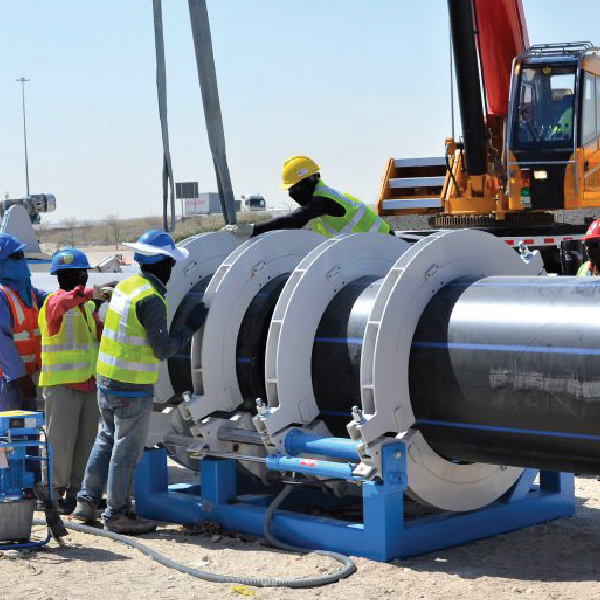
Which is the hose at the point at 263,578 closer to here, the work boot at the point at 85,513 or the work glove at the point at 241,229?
the work boot at the point at 85,513

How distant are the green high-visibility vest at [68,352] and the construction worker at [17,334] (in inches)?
14.6

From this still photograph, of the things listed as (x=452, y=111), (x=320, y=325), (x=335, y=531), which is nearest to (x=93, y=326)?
(x=320, y=325)

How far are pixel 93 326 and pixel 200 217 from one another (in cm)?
6564

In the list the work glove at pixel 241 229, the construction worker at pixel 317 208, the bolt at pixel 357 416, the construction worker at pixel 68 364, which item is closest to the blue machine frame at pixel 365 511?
the bolt at pixel 357 416

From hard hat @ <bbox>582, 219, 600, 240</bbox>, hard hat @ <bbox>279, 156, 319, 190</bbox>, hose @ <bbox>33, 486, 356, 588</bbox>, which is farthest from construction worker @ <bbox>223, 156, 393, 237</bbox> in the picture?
hose @ <bbox>33, 486, 356, 588</bbox>

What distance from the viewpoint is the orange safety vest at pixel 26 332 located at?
7.68 metres

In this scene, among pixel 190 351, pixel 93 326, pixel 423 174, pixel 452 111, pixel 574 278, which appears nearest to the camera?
pixel 574 278

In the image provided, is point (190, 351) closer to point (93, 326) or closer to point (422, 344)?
point (93, 326)

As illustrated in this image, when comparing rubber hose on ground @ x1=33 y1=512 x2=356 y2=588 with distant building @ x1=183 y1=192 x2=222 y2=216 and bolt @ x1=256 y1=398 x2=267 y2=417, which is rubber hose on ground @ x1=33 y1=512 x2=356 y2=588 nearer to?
bolt @ x1=256 y1=398 x2=267 y2=417

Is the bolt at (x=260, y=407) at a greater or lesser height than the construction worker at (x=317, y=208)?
lesser

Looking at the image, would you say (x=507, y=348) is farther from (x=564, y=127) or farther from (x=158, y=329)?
(x=564, y=127)

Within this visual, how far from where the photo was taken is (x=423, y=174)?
17922 mm

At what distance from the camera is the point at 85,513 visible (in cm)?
679

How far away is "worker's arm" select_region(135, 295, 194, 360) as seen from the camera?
642 cm
